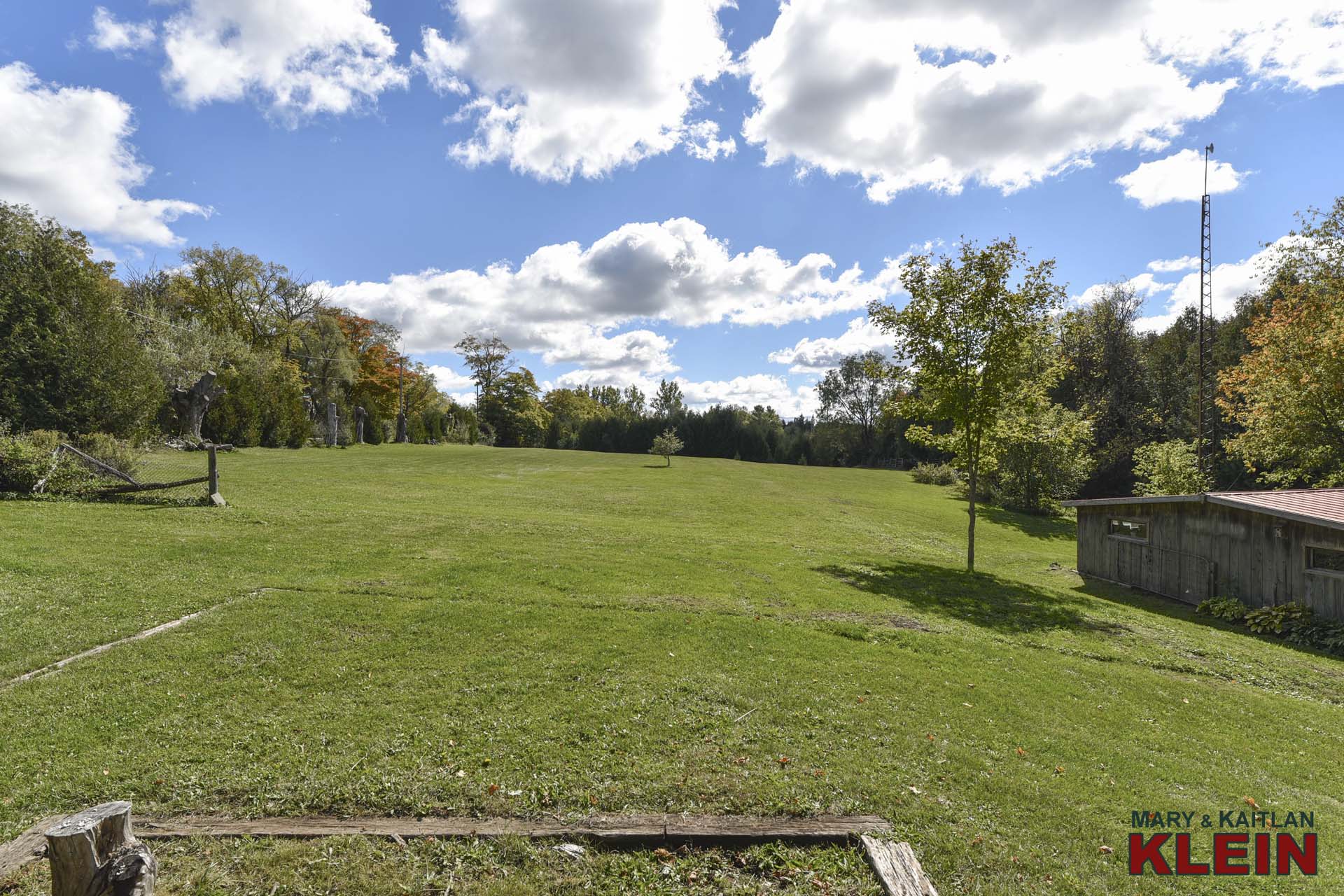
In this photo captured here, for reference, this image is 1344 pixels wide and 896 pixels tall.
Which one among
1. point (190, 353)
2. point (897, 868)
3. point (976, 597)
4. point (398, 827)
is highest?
point (190, 353)

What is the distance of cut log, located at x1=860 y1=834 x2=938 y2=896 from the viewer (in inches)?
151

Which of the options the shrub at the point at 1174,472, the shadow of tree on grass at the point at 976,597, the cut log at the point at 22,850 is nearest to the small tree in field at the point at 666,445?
the shadow of tree on grass at the point at 976,597

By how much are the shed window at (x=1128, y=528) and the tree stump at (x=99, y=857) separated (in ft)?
79.8

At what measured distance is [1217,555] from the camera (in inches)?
633

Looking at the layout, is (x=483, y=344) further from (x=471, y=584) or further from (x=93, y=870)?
(x=93, y=870)

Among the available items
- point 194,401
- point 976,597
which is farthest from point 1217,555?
point 194,401

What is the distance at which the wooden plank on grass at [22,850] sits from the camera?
3561 mm

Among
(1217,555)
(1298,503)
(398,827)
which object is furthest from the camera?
(1217,555)

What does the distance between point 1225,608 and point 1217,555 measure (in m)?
1.68

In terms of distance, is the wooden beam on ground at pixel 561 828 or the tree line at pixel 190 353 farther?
the tree line at pixel 190 353

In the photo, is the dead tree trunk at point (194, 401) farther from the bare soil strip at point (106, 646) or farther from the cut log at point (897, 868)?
the cut log at point (897, 868)

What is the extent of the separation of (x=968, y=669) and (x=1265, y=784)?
10.5 ft

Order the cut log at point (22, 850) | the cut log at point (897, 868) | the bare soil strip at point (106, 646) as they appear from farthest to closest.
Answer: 1. the bare soil strip at point (106, 646)
2. the cut log at point (897, 868)
3. the cut log at point (22, 850)

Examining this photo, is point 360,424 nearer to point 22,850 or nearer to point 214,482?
point 214,482
